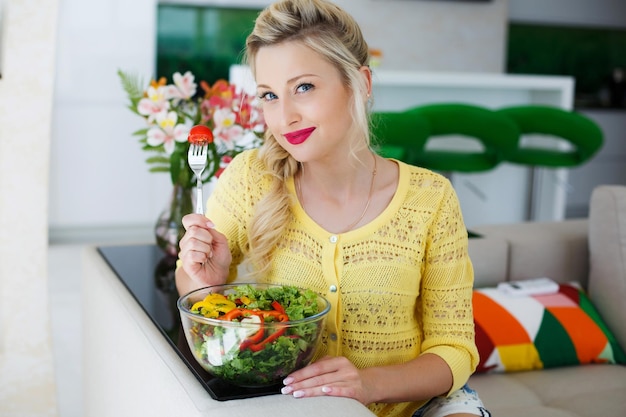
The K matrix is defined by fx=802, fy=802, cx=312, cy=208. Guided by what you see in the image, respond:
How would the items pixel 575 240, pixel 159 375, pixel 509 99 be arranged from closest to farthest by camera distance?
pixel 159 375 → pixel 575 240 → pixel 509 99

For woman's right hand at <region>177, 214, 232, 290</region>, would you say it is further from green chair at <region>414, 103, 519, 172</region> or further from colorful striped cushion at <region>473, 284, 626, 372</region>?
green chair at <region>414, 103, 519, 172</region>

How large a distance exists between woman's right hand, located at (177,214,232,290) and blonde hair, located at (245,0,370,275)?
0.11 m

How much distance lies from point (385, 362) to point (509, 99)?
3.63m

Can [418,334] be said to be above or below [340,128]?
below

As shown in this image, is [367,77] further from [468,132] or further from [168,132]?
[468,132]

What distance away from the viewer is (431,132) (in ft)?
12.1

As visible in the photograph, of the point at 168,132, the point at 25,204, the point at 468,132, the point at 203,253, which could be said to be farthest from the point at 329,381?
the point at 468,132

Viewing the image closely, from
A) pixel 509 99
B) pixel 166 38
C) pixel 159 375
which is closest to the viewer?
pixel 159 375

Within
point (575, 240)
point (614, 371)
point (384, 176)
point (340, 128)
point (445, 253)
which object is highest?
point (340, 128)

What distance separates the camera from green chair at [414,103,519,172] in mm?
3662

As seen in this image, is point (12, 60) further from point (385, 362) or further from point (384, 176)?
point (385, 362)

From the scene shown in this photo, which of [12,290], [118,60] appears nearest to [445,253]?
[12,290]

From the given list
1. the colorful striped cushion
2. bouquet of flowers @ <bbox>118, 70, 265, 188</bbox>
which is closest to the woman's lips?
bouquet of flowers @ <bbox>118, 70, 265, 188</bbox>

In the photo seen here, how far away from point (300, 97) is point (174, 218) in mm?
743
